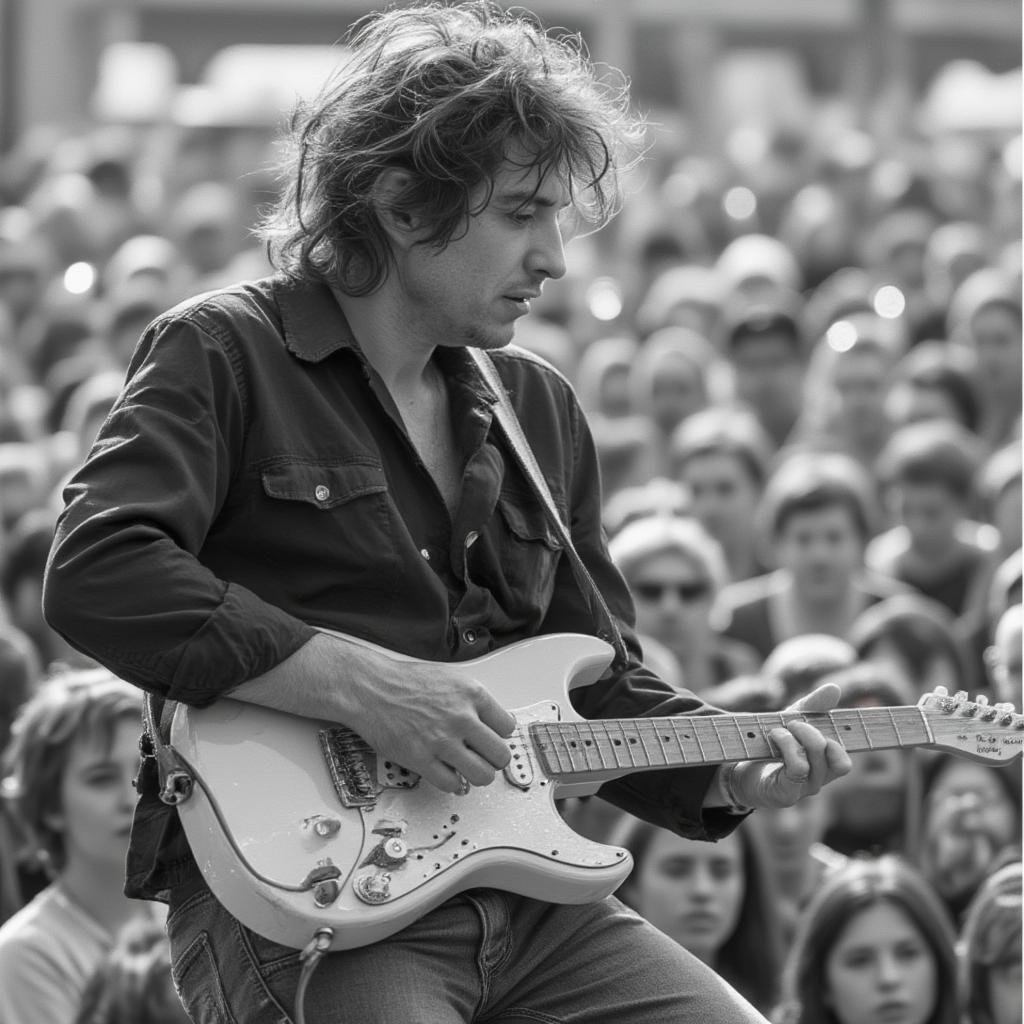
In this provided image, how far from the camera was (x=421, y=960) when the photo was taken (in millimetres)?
2793

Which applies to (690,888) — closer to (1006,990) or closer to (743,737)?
(1006,990)

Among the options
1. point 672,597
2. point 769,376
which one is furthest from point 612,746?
point 769,376

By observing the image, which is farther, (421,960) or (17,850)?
(17,850)

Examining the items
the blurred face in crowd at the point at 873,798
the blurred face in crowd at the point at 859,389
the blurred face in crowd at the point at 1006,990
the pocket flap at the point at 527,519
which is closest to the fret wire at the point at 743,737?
the pocket flap at the point at 527,519

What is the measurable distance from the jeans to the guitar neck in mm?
212

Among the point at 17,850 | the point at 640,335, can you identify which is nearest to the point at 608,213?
the point at 17,850

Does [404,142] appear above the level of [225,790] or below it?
above

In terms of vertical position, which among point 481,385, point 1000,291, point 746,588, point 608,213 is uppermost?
point 608,213

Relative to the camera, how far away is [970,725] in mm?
3287

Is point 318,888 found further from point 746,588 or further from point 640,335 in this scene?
point 640,335

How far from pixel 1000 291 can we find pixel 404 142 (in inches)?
285

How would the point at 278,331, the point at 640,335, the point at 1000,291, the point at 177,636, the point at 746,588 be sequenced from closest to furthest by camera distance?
1. the point at 177,636
2. the point at 278,331
3. the point at 746,588
4. the point at 1000,291
5. the point at 640,335

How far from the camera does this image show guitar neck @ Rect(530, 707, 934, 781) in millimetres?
2984

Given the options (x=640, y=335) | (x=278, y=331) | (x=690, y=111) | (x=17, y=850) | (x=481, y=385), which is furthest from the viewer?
(x=690, y=111)
